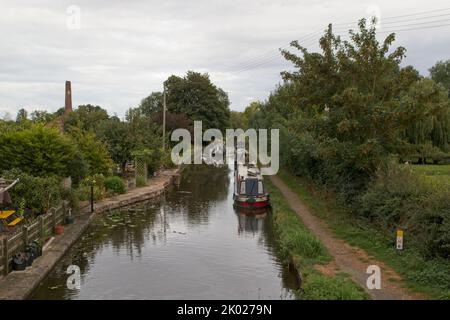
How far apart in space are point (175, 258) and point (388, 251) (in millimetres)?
6989

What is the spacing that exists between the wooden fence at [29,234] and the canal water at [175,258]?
46.5 inches

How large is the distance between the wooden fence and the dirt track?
877 cm

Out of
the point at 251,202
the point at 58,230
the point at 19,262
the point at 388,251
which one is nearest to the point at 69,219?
the point at 58,230

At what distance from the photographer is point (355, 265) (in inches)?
555

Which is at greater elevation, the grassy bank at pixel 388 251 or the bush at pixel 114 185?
the bush at pixel 114 185

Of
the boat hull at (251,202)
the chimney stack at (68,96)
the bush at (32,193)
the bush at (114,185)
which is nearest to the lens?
the bush at (32,193)

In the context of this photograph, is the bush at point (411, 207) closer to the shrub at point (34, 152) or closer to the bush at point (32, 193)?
the bush at point (32, 193)

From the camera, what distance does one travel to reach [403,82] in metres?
19.5


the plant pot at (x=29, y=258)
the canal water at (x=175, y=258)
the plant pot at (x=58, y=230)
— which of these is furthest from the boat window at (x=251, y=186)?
the plant pot at (x=29, y=258)

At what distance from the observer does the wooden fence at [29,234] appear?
13.2 metres

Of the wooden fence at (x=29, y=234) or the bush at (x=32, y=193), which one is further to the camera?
the bush at (x=32, y=193)

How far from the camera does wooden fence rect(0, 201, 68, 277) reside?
43.4 feet
